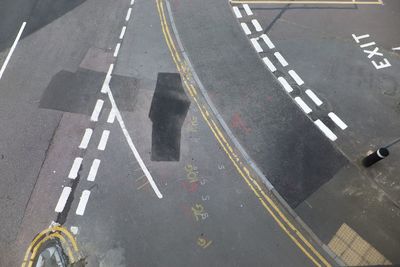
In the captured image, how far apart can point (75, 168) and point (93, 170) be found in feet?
2.36

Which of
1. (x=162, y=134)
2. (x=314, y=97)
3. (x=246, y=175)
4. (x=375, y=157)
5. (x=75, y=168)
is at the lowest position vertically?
(x=375, y=157)

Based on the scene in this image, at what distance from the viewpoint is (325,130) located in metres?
13.9

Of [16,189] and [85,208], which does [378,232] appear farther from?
[16,189]

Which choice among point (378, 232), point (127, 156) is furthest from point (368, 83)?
point (127, 156)

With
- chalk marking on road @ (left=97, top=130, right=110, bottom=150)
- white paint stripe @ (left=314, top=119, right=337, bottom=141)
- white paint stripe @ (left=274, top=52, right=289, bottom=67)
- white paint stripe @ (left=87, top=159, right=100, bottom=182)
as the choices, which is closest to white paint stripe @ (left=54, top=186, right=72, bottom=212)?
white paint stripe @ (left=87, top=159, right=100, bottom=182)

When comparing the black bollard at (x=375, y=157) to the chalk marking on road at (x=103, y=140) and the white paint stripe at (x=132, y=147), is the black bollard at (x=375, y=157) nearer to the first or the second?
the white paint stripe at (x=132, y=147)

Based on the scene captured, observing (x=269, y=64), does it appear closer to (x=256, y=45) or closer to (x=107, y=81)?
(x=256, y=45)

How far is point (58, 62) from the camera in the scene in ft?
51.1

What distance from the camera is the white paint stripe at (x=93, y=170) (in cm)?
1249

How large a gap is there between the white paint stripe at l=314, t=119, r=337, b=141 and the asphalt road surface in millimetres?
148

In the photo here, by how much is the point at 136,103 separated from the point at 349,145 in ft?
30.2

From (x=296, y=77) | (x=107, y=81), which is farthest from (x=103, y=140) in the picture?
(x=296, y=77)

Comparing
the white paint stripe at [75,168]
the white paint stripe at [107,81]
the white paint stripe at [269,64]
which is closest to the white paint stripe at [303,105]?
the white paint stripe at [269,64]

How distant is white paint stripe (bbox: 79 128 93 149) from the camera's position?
43.4ft
